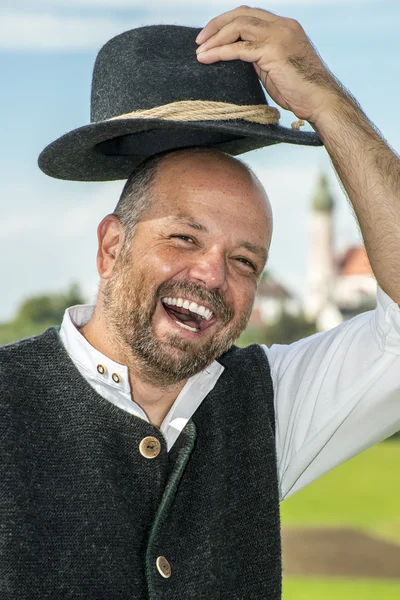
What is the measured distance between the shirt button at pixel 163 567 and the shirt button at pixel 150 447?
262mm

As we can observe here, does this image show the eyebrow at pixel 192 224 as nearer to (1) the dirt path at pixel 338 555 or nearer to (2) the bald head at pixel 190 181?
(2) the bald head at pixel 190 181

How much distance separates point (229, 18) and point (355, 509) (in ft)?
99.9

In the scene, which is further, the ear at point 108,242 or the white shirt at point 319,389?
the ear at point 108,242

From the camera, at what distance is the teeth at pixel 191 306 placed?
8.44ft

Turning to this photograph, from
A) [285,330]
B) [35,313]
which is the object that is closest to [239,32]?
[285,330]

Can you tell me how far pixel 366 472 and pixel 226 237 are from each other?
41879mm

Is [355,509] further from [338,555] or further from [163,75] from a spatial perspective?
[163,75]

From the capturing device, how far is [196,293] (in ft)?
8.39

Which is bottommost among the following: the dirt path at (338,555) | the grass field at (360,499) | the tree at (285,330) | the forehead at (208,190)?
the tree at (285,330)

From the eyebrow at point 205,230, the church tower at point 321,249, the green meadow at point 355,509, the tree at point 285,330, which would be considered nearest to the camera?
the eyebrow at point 205,230

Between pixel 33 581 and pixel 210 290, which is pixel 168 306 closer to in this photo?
pixel 210 290

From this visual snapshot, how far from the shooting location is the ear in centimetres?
278

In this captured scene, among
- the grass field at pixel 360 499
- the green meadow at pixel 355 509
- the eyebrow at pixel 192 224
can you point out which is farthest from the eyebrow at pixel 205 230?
the grass field at pixel 360 499

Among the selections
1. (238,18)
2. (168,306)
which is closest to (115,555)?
(168,306)
